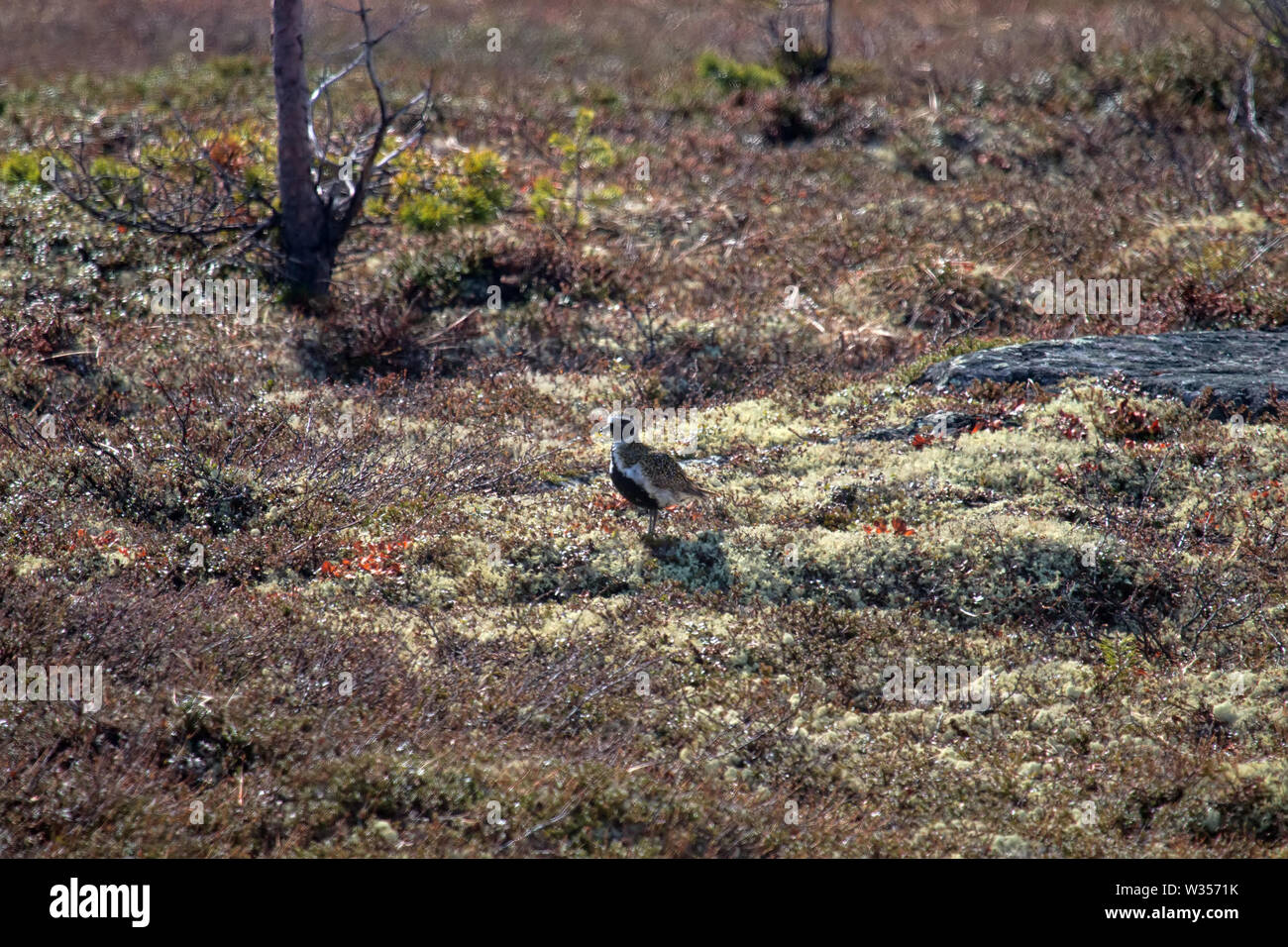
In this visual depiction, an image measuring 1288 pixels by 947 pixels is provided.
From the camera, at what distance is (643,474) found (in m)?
8.85

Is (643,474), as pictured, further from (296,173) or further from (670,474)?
(296,173)

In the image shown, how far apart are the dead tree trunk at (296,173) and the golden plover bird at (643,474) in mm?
7680

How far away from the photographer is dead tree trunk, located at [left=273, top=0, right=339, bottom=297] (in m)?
14.5

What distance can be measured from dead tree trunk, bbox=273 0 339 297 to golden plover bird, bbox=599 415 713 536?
302 inches

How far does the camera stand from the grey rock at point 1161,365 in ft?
37.9

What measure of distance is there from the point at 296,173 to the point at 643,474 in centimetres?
890

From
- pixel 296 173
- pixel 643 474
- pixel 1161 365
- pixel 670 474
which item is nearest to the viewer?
pixel 643 474

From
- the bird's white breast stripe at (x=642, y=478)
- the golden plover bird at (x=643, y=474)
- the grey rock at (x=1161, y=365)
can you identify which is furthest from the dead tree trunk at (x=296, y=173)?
the grey rock at (x=1161, y=365)

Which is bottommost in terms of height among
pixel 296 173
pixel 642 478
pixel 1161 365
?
pixel 642 478

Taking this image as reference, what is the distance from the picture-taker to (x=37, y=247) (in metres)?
15.7

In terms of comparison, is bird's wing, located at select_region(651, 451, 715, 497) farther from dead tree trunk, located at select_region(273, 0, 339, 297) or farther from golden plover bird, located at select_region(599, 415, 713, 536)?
dead tree trunk, located at select_region(273, 0, 339, 297)

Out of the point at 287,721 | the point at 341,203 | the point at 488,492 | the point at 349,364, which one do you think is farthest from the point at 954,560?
the point at 341,203

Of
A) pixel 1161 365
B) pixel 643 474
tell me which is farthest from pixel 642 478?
pixel 1161 365

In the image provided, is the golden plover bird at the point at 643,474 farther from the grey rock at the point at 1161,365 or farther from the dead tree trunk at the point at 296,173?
the dead tree trunk at the point at 296,173
